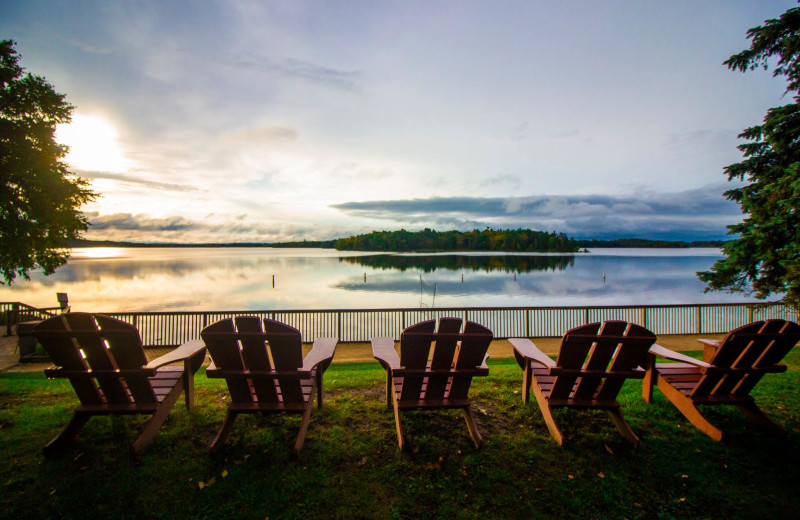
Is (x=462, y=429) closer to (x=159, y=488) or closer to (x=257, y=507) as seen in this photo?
(x=257, y=507)

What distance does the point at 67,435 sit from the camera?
11.1 feet

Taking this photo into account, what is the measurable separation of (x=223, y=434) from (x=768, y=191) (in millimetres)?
9898

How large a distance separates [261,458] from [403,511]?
4.46 feet

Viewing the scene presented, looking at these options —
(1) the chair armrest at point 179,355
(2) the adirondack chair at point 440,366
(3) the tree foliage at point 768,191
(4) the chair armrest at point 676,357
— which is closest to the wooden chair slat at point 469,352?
(2) the adirondack chair at point 440,366

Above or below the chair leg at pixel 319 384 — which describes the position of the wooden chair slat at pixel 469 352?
above

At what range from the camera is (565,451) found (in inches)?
134

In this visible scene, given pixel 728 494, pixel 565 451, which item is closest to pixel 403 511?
pixel 565 451

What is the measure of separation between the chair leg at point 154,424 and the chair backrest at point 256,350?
2.47ft

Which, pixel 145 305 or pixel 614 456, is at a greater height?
pixel 614 456

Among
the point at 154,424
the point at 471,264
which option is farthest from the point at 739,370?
the point at 471,264

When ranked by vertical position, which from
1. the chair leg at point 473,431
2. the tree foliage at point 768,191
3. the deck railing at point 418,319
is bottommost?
the deck railing at point 418,319

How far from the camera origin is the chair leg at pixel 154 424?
332 cm

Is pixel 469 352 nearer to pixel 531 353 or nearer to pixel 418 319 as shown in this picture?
pixel 531 353

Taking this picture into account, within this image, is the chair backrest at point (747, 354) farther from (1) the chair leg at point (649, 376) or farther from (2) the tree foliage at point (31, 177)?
(2) the tree foliage at point (31, 177)
